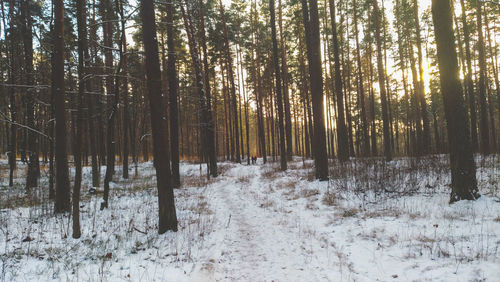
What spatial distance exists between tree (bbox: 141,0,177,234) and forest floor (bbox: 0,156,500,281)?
506mm

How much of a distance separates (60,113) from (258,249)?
6819 mm

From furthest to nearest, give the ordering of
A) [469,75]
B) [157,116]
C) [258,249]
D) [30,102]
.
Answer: [469,75], [30,102], [157,116], [258,249]

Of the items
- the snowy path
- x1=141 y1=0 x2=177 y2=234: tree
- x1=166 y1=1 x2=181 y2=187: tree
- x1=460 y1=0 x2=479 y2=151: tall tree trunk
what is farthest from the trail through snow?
x1=460 y1=0 x2=479 y2=151: tall tree trunk

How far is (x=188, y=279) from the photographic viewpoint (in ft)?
13.2

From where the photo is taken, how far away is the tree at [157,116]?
6.05m

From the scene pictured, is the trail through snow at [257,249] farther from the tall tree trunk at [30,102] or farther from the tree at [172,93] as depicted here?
the tall tree trunk at [30,102]

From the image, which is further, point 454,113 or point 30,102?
point 30,102

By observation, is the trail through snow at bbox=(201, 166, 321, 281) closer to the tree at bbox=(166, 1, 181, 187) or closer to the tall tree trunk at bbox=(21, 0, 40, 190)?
the tree at bbox=(166, 1, 181, 187)

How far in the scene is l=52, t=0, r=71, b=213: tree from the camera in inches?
255

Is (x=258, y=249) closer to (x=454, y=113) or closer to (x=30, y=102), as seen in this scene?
(x=454, y=113)

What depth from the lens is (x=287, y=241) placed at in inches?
213

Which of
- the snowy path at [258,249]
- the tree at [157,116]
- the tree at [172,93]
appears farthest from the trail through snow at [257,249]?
the tree at [172,93]

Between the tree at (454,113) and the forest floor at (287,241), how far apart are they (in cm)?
42

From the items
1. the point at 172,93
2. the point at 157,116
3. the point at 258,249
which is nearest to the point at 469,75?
the point at 172,93
